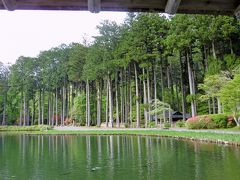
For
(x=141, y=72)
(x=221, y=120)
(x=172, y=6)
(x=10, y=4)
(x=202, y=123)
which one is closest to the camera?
(x=10, y=4)

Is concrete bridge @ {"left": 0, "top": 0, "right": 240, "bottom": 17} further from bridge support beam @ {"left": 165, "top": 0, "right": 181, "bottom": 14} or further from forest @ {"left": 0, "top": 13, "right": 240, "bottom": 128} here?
forest @ {"left": 0, "top": 13, "right": 240, "bottom": 128}

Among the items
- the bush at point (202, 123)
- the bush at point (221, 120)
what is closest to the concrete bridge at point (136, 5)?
the bush at point (221, 120)

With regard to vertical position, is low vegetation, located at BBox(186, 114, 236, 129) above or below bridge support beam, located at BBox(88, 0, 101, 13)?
below

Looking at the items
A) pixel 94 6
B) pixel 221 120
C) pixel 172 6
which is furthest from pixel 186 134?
pixel 94 6

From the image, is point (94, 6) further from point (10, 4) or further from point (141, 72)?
point (141, 72)

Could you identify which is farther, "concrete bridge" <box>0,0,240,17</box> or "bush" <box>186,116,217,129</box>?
"bush" <box>186,116,217,129</box>

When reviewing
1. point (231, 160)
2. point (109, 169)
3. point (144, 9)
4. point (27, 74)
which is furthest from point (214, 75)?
point (27, 74)

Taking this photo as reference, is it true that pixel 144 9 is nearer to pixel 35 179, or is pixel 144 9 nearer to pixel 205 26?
pixel 35 179

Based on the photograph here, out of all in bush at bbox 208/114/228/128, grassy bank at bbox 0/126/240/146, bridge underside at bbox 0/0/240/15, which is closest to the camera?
bridge underside at bbox 0/0/240/15

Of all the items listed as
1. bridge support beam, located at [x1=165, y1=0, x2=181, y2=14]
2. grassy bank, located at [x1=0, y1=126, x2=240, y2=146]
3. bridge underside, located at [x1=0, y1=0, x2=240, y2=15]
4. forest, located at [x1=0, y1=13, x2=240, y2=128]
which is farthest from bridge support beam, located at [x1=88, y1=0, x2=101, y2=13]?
forest, located at [x1=0, y1=13, x2=240, y2=128]

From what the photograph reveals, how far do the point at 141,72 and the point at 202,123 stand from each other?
16137mm

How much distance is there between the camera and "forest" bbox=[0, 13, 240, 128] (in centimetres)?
2798

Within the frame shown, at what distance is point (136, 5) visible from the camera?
3.96 m

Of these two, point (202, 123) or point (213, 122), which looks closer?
point (213, 122)
